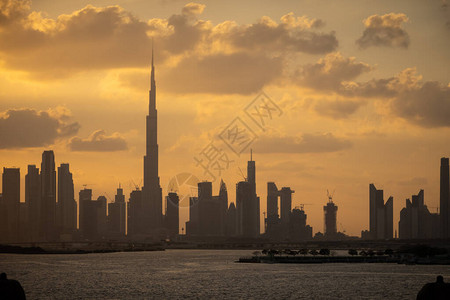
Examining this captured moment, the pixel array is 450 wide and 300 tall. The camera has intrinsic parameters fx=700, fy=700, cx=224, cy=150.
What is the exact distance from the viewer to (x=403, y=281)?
478ft

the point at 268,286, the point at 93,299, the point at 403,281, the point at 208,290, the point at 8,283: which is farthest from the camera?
the point at 403,281

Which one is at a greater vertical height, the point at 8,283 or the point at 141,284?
the point at 8,283

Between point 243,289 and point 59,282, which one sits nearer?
point 243,289

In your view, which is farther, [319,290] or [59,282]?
[59,282]

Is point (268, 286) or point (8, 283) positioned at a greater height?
point (8, 283)

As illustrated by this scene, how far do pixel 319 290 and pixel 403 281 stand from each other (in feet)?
94.1

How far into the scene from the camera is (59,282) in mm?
150750

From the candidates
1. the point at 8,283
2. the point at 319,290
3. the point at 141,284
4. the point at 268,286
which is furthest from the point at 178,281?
the point at 8,283

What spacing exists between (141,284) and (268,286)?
26633 mm

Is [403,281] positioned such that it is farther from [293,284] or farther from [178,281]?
[178,281]

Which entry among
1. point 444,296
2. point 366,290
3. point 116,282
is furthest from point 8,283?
point 116,282

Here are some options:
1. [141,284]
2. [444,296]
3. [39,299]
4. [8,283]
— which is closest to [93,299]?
[39,299]

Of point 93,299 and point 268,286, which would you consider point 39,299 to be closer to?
point 93,299

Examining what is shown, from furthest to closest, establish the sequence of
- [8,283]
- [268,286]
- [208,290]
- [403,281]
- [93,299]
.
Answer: [403,281]
[268,286]
[208,290]
[93,299]
[8,283]
